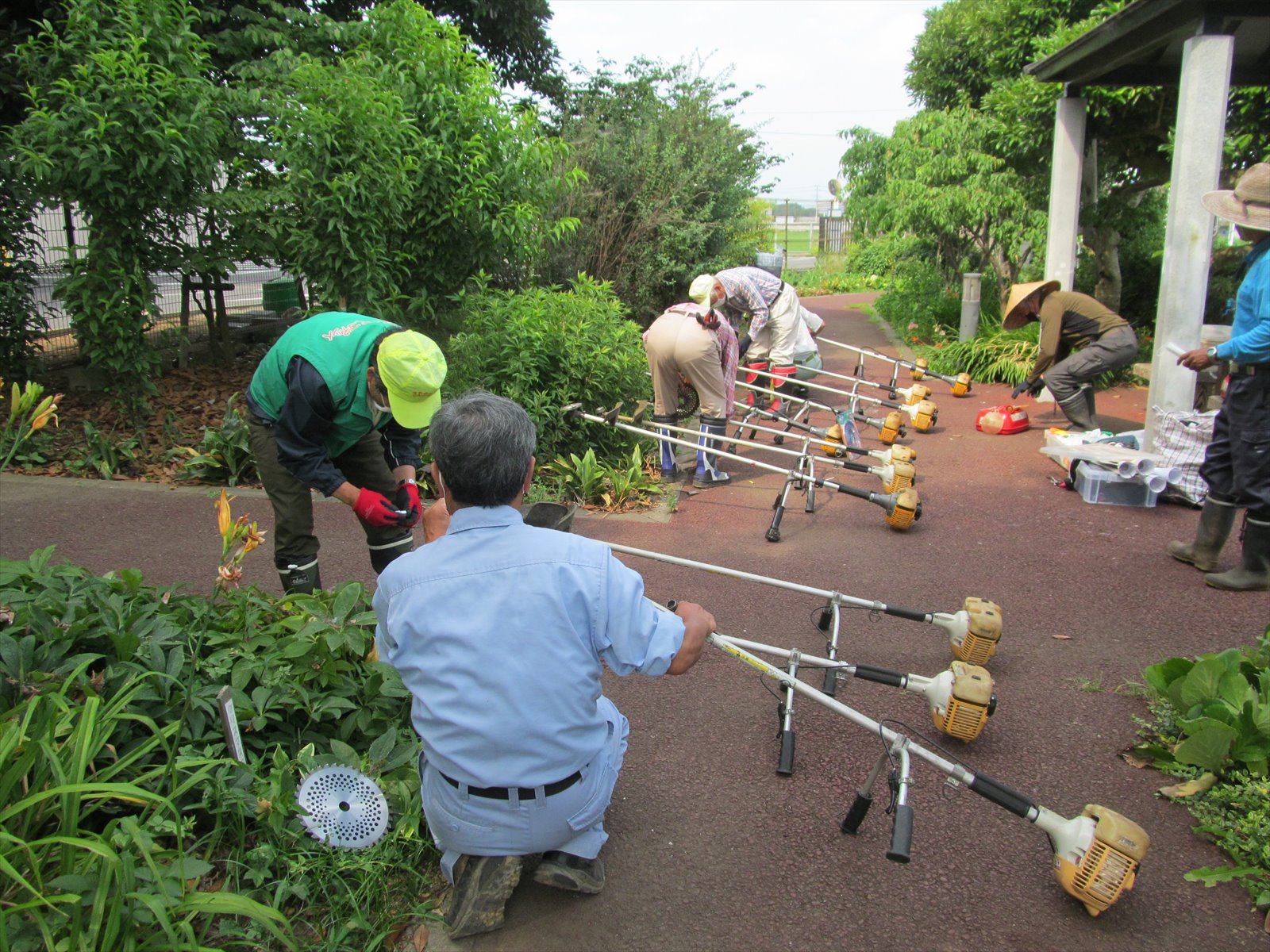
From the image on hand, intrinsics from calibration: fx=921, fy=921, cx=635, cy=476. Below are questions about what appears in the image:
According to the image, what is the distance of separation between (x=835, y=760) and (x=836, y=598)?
81 cm

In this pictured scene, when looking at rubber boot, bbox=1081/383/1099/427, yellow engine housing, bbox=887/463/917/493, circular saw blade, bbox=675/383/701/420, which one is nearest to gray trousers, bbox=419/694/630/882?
yellow engine housing, bbox=887/463/917/493

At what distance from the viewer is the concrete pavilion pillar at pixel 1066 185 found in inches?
391

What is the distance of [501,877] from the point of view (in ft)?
8.69

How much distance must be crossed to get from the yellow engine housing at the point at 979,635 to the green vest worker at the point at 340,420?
234cm

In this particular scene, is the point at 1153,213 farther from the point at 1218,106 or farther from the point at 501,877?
the point at 501,877

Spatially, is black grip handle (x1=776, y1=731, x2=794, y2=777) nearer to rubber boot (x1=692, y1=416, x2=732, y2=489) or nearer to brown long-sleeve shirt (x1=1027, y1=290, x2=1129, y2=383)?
rubber boot (x1=692, y1=416, x2=732, y2=489)

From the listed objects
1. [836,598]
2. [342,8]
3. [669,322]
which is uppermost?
[342,8]

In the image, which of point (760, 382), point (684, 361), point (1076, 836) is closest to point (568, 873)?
point (1076, 836)

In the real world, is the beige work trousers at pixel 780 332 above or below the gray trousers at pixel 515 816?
above

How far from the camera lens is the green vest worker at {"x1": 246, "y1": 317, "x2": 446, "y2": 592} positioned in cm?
381

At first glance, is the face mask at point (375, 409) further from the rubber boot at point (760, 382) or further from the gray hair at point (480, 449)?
the rubber boot at point (760, 382)

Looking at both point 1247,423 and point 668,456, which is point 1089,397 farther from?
point 668,456

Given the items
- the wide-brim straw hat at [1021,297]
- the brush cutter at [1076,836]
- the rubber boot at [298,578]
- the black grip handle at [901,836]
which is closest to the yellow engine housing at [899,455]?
the wide-brim straw hat at [1021,297]

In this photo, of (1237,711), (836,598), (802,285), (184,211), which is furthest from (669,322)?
(802,285)
